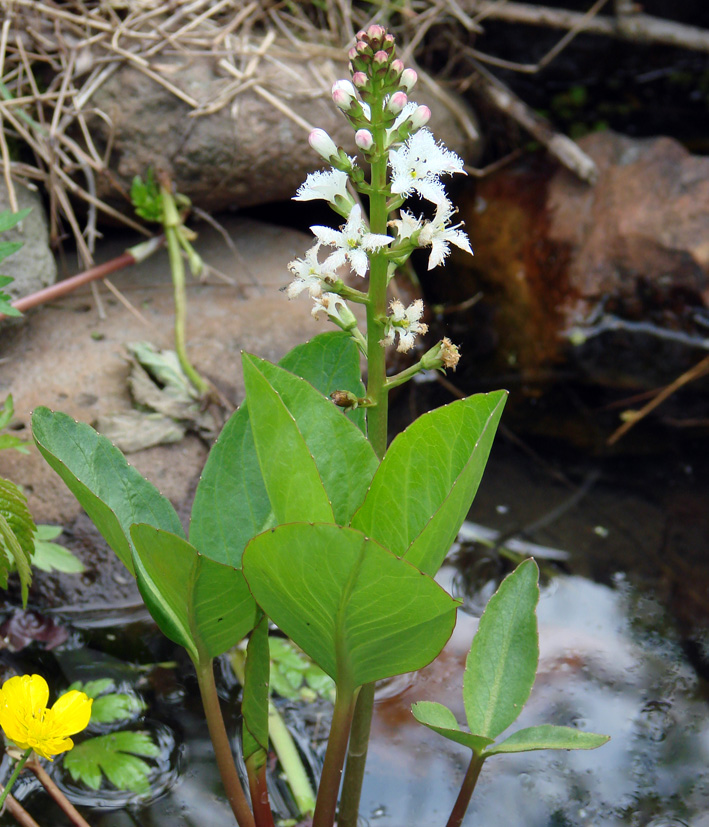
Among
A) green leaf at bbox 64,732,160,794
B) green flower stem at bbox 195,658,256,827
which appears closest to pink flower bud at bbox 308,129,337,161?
green flower stem at bbox 195,658,256,827

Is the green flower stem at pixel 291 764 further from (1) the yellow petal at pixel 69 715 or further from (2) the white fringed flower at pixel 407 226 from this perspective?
(2) the white fringed flower at pixel 407 226

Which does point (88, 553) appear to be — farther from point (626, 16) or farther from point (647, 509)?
point (626, 16)

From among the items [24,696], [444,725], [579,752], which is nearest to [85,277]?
[24,696]

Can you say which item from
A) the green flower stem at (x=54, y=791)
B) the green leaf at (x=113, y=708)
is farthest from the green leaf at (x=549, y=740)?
the green leaf at (x=113, y=708)

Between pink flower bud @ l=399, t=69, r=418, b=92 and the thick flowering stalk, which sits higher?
pink flower bud @ l=399, t=69, r=418, b=92

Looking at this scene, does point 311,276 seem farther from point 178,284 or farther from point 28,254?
point 28,254

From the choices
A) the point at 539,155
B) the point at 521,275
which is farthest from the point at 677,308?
the point at 539,155

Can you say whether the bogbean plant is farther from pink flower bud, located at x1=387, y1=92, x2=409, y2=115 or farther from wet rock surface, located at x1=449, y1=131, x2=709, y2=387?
wet rock surface, located at x1=449, y1=131, x2=709, y2=387
